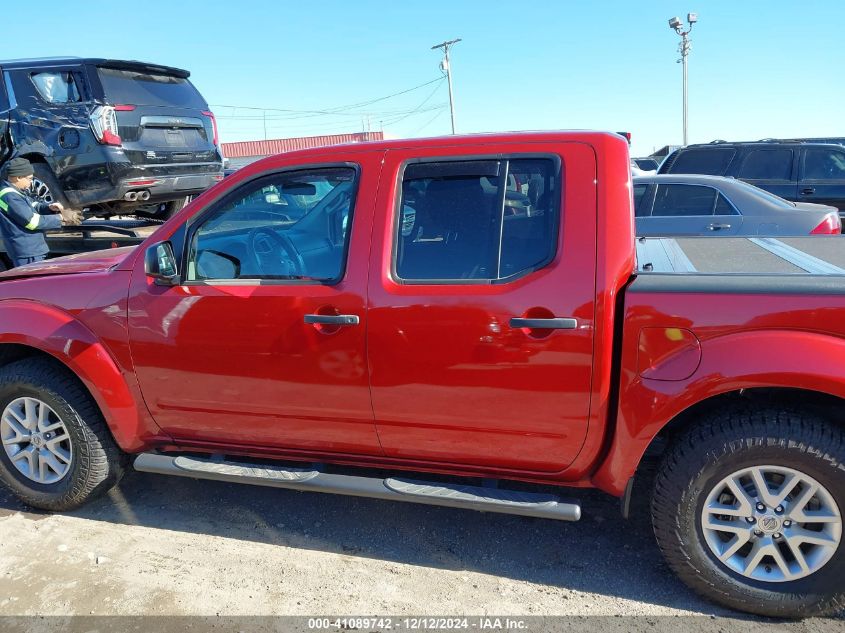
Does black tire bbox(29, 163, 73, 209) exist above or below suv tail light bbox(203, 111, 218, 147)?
below

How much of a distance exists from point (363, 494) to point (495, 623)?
75 cm

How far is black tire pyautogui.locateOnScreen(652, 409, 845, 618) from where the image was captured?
2.17 meters

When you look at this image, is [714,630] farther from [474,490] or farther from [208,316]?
[208,316]

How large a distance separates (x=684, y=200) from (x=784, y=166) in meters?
3.65

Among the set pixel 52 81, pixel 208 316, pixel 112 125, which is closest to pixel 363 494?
pixel 208 316

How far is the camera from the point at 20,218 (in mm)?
5555

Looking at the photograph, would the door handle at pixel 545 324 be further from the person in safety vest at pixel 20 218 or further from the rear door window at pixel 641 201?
the person in safety vest at pixel 20 218

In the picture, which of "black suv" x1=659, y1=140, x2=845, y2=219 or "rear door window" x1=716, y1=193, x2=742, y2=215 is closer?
"rear door window" x1=716, y1=193, x2=742, y2=215

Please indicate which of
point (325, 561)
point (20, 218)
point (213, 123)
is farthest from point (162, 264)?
point (213, 123)

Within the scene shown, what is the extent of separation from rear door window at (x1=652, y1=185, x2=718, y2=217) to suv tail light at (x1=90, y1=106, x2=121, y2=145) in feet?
19.4

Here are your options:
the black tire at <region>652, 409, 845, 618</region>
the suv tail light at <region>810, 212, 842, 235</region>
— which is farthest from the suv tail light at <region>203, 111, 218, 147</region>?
the black tire at <region>652, 409, 845, 618</region>

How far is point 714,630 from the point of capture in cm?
232

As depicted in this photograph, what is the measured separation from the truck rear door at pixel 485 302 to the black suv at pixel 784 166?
7.85 metres

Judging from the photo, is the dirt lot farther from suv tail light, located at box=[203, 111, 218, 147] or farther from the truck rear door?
suv tail light, located at box=[203, 111, 218, 147]
